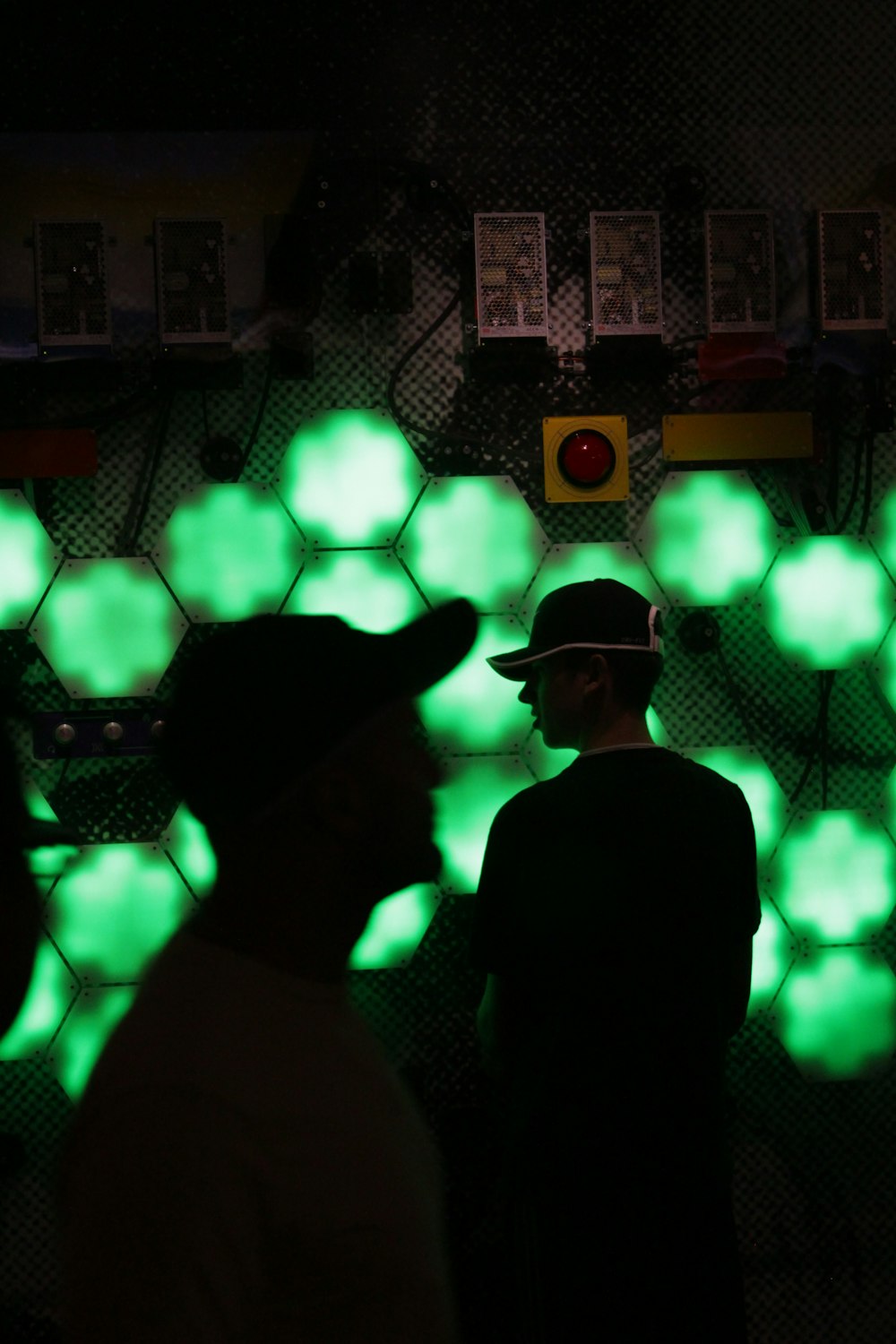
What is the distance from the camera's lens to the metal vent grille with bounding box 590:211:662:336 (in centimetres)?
300

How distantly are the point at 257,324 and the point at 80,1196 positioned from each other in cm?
237

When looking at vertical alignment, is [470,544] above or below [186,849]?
above

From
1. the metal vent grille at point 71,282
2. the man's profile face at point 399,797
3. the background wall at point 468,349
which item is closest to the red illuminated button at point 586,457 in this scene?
the background wall at point 468,349

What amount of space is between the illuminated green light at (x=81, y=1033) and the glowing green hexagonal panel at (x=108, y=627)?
714 millimetres

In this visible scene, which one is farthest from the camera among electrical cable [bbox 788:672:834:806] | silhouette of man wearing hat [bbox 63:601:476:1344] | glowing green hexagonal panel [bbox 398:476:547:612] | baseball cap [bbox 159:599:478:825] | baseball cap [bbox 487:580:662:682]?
electrical cable [bbox 788:672:834:806]

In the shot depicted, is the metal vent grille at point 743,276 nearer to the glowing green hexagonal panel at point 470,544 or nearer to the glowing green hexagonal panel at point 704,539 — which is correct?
the glowing green hexagonal panel at point 704,539

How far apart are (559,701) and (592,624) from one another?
16cm

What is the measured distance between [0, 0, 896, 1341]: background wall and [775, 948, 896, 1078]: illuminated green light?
19 mm

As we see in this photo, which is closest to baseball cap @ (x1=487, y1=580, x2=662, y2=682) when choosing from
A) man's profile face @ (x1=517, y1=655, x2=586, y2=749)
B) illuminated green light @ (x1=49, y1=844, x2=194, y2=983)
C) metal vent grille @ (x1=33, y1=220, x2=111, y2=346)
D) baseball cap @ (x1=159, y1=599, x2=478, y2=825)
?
man's profile face @ (x1=517, y1=655, x2=586, y2=749)

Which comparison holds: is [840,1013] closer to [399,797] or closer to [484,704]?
[484,704]

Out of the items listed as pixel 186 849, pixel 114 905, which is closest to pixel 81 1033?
pixel 114 905

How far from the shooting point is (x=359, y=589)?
2965 millimetres

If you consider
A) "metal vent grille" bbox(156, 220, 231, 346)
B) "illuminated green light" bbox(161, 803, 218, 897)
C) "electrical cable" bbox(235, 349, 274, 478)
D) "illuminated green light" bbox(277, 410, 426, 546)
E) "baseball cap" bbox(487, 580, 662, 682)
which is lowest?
"illuminated green light" bbox(161, 803, 218, 897)

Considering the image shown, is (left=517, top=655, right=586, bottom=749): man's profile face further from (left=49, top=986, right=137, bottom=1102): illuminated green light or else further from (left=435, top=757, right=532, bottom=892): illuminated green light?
(left=49, top=986, right=137, bottom=1102): illuminated green light
